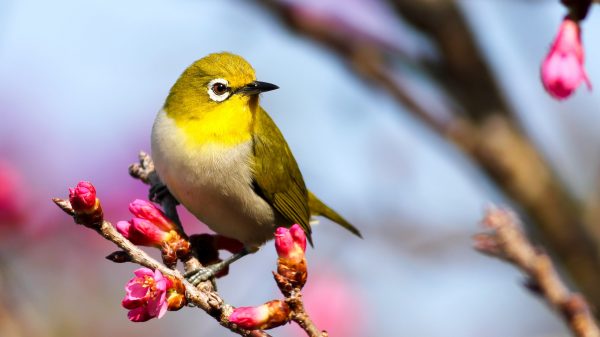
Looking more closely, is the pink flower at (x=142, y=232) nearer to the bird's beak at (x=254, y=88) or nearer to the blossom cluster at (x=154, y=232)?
the blossom cluster at (x=154, y=232)

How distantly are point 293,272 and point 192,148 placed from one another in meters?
1.43

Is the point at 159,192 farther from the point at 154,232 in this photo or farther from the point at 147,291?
the point at 147,291

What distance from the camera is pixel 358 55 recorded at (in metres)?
5.17

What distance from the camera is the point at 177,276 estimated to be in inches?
117

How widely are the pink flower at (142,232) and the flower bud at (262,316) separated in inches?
23.5

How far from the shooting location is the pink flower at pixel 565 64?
3264 mm

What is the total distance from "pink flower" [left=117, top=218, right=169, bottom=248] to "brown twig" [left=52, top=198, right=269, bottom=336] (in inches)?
14.0

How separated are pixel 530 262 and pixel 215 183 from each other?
6.74 feet

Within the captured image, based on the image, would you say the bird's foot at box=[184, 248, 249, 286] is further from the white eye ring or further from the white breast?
the white eye ring

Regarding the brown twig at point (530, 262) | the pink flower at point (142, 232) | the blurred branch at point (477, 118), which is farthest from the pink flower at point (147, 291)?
the blurred branch at point (477, 118)

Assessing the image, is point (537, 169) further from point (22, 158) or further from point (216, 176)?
point (22, 158)

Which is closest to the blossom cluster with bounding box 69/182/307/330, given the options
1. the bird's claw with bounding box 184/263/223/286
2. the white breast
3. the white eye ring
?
the bird's claw with bounding box 184/263/223/286

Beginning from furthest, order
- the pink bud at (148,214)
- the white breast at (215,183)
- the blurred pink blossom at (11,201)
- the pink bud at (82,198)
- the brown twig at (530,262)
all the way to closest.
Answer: the blurred pink blossom at (11,201) < the white breast at (215,183) < the pink bud at (148,214) < the pink bud at (82,198) < the brown twig at (530,262)

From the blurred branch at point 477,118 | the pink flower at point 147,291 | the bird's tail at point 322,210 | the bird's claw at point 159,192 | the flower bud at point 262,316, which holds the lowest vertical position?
the pink flower at point 147,291
